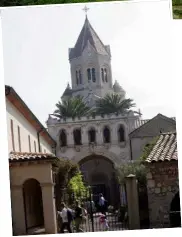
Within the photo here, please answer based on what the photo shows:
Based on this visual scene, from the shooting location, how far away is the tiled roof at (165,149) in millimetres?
14695

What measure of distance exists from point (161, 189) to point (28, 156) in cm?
304

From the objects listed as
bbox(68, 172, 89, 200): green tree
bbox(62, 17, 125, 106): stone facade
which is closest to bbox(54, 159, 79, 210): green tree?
bbox(68, 172, 89, 200): green tree

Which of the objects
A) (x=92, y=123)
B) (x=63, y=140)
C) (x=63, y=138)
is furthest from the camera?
(x=63, y=138)

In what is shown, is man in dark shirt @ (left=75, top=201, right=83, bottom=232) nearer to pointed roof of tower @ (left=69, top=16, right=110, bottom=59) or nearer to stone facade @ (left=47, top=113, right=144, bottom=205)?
stone facade @ (left=47, top=113, right=144, bottom=205)

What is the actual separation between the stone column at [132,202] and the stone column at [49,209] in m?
1.66

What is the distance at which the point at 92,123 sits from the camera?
15.3 meters

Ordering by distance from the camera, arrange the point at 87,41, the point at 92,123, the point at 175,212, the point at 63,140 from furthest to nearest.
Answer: the point at 63,140, the point at 92,123, the point at 87,41, the point at 175,212

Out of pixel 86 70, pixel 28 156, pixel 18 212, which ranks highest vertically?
pixel 86 70

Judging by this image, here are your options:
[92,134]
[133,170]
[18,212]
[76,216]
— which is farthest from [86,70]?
[18,212]

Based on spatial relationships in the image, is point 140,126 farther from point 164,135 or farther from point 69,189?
point 69,189

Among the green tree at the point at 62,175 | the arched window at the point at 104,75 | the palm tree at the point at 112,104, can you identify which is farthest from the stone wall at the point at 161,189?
the arched window at the point at 104,75

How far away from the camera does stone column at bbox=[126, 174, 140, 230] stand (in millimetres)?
14727

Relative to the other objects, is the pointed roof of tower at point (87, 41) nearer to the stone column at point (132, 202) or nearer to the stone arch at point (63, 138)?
the stone arch at point (63, 138)

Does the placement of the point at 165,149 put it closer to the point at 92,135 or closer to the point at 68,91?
the point at 92,135
